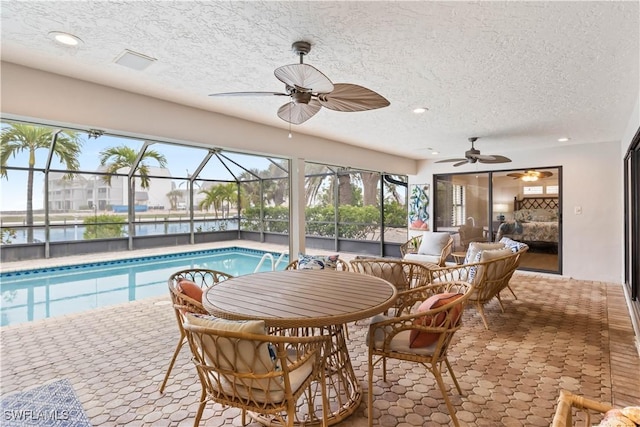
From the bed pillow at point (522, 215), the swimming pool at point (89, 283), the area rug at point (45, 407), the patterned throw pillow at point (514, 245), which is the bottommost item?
the swimming pool at point (89, 283)

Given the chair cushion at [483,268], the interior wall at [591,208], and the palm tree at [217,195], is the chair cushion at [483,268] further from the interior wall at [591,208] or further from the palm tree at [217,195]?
the palm tree at [217,195]

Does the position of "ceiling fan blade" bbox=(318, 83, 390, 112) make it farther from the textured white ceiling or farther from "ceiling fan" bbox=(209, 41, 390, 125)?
the textured white ceiling

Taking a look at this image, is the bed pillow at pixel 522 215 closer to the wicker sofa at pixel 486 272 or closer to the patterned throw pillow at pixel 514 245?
the patterned throw pillow at pixel 514 245

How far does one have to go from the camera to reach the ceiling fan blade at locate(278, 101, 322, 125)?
2.52 metres

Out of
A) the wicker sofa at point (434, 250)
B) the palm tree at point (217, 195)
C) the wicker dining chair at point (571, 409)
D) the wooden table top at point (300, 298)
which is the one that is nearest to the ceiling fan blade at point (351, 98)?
the wooden table top at point (300, 298)

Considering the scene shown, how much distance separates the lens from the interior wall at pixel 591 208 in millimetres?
5746

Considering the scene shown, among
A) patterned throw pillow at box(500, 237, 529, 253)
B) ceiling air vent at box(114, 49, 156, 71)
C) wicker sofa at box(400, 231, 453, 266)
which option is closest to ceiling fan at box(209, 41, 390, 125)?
ceiling air vent at box(114, 49, 156, 71)

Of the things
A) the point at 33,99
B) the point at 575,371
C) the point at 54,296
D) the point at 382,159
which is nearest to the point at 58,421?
the point at 33,99

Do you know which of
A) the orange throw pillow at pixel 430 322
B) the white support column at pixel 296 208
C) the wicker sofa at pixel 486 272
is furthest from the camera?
the white support column at pixel 296 208

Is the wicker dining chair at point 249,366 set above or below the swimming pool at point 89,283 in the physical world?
above

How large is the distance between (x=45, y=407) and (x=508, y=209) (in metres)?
7.66

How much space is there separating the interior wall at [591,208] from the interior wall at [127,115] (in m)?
4.86

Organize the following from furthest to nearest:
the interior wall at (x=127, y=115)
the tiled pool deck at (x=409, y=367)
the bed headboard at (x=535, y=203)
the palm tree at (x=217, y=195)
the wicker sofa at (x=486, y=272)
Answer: the palm tree at (x=217, y=195), the bed headboard at (x=535, y=203), the wicker sofa at (x=486, y=272), the interior wall at (x=127, y=115), the tiled pool deck at (x=409, y=367)

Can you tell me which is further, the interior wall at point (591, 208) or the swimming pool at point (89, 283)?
the interior wall at point (591, 208)
